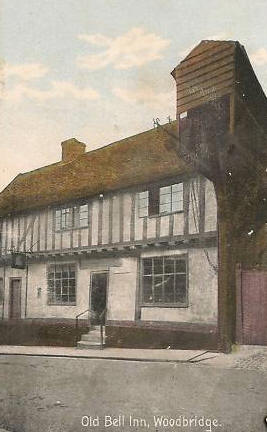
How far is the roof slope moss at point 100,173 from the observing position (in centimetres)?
362

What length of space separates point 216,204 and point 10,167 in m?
1.61

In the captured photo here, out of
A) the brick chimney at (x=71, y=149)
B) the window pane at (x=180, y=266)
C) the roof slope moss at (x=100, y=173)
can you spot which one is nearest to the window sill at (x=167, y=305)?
the window pane at (x=180, y=266)

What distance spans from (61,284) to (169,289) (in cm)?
88

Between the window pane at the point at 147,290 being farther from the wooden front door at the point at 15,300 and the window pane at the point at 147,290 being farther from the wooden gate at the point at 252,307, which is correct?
the wooden front door at the point at 15,300

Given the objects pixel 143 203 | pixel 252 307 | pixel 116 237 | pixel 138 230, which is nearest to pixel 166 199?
pixel 143 203

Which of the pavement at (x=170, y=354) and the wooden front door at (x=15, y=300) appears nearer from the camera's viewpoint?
the pavement at (x=170, y=354)

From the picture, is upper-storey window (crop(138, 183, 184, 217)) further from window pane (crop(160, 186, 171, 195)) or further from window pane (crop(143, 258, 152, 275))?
window pane (crop(143, 258, 152, 275))

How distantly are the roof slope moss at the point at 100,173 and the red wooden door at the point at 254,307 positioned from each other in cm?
96

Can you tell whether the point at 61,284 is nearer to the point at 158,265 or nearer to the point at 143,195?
the point at 158,265

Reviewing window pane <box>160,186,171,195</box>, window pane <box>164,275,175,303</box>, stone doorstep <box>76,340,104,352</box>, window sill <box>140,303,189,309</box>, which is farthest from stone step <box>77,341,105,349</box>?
window pane <box>160,186,171,195</box>

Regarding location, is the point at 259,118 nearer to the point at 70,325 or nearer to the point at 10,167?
the point at 10,167

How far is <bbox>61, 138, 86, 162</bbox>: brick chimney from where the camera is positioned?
363 centimetres

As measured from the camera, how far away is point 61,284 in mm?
3896

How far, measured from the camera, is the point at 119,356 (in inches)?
142
